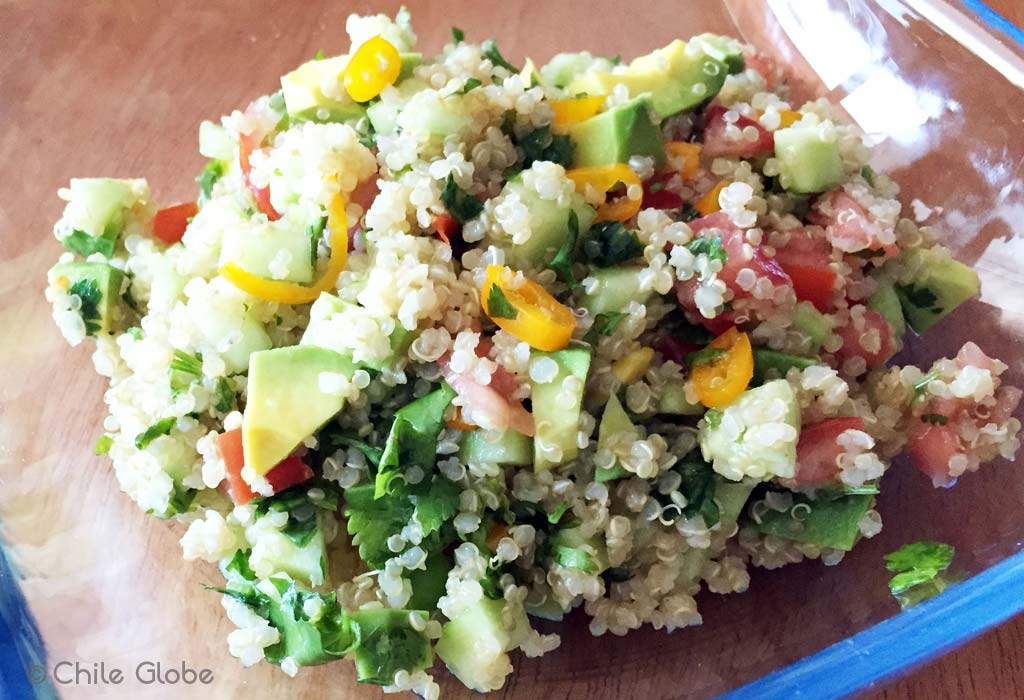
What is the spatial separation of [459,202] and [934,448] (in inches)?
31.0

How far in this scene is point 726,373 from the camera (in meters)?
1.15

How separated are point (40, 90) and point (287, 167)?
747mm

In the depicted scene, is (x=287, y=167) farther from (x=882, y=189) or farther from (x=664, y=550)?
(x=882, y=189)

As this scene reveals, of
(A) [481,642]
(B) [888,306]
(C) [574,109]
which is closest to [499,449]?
(A) [481,642]

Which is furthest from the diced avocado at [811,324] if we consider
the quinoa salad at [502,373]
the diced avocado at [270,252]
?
the diced avocado at [270,252]

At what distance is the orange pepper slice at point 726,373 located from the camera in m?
1.13

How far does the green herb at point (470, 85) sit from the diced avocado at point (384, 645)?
2.46ft

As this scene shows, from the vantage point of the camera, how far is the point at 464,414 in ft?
3.62

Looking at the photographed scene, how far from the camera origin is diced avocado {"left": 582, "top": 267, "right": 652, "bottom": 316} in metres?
1.18

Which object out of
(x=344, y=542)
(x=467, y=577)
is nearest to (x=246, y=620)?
(x=344, y=542)

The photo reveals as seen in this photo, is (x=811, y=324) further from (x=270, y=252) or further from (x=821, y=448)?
(x=270, y=252)

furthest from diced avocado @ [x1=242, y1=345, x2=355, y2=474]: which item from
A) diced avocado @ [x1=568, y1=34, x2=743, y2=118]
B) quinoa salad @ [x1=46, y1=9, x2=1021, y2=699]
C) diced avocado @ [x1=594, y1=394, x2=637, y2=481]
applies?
diced avocado @ [x1=568, y1=34, x2=743, y2=118]

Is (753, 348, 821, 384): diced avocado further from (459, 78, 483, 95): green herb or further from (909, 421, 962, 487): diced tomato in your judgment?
(459, 78, 483, 95): green herb

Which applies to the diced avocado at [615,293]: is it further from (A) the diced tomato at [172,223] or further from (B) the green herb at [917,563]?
(A) the diced tomato at [172,223]
